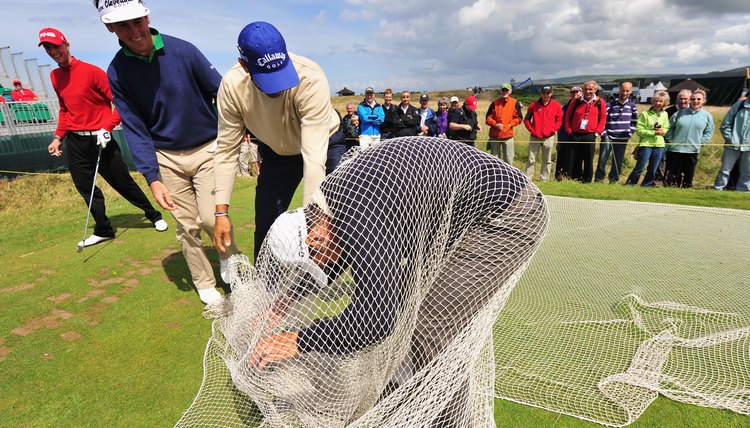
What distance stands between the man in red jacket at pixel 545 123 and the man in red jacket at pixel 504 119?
29cm

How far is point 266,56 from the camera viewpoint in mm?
2082

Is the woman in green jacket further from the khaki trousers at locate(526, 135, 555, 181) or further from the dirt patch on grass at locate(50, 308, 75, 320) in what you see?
the dirt patch on grass at locate(50, 308, 75, 320)

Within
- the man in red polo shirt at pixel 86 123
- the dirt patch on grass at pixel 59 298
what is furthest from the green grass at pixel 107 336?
the man in red polo shirt at pixel 86 123

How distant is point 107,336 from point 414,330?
2.52 m

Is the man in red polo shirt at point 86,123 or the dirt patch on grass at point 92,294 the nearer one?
the dirt patch on grass at point 92,294

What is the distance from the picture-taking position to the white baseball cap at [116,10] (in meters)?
2.83

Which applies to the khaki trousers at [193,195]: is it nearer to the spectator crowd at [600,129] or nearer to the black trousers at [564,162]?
the spectator crowd at [600,129]

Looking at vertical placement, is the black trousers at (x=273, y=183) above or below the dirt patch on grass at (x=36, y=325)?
above

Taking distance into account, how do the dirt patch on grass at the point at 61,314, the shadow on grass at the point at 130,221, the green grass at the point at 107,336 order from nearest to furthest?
the green grass at the point at 107,336, the dirt patch on grass at the point at 61,314, the shadow on grass at the point at 130,221

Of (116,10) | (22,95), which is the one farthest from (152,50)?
(22,95)

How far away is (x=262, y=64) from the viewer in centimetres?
210

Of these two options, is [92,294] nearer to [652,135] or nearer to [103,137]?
[103,137]

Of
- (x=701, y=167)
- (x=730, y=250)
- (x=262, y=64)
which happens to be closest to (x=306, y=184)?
(x=262, y=64)

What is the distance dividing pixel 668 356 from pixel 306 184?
2.56 meters
